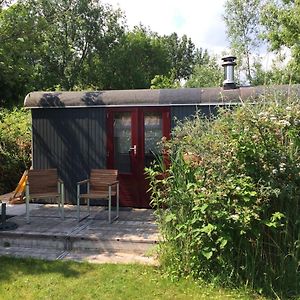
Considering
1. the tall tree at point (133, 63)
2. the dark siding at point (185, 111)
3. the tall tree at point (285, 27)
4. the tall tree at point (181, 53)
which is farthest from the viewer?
the tall tree at point (181, 53)

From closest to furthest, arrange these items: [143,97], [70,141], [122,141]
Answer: [143,97], [122,141], [70,141]

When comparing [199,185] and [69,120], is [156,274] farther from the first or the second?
[69,120]

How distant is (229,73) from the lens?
831 cm

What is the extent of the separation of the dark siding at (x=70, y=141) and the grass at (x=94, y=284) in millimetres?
3517

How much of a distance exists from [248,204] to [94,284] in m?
1.98

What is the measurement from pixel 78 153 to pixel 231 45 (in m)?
20.8

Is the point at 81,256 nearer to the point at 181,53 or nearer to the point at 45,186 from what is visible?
the point at 45,186

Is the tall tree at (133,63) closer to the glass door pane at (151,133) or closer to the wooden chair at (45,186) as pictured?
the glass door pane at (151,133)

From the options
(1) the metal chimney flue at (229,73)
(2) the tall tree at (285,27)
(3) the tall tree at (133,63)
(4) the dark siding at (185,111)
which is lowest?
(4) the dark siding at (185,111)

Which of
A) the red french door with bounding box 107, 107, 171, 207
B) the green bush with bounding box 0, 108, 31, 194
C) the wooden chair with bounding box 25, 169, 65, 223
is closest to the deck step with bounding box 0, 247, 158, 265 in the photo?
the wooden chair with bounding box 25, 169, 65, 223

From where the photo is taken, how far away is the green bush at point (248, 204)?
14.5 ft

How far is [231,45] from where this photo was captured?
27031mm

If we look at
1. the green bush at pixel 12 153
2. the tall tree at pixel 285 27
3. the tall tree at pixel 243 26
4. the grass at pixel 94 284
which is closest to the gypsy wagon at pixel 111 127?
the green bush at pixel 12 153

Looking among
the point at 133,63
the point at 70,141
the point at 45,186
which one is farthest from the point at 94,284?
the point at 133,63
